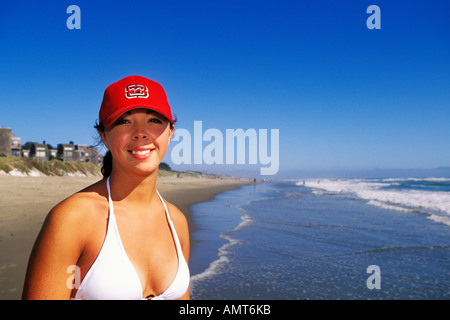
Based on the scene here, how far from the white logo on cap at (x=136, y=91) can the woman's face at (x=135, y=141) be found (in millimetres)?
72

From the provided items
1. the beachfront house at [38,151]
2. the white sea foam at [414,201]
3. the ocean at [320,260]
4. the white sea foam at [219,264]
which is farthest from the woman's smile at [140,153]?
the beachfront house at [38,151]

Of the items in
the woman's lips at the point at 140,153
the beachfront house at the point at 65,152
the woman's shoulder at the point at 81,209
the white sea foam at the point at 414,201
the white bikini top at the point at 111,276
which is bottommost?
the white sea foam at the point at 414,201

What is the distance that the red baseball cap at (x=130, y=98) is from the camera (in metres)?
1.54

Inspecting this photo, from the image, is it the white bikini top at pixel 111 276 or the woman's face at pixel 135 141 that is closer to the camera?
the white bikini top at pixel 111 276

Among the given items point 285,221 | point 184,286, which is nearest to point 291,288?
point 184,286

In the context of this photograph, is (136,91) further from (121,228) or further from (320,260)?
(320,260)

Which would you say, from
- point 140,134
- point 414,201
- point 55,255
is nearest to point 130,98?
point 140,134

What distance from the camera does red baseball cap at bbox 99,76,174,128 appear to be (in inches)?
60.7

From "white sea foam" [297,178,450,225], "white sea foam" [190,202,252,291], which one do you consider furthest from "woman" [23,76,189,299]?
"white sea foam" [297,178,450,225]

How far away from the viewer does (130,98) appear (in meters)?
1.56

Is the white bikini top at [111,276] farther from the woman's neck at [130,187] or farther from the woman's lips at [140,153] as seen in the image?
the woman's lips at [140,153]

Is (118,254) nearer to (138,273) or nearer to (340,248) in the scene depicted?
(138,273)

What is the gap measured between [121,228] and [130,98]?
2.16ft

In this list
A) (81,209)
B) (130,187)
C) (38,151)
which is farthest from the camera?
(38,151)
